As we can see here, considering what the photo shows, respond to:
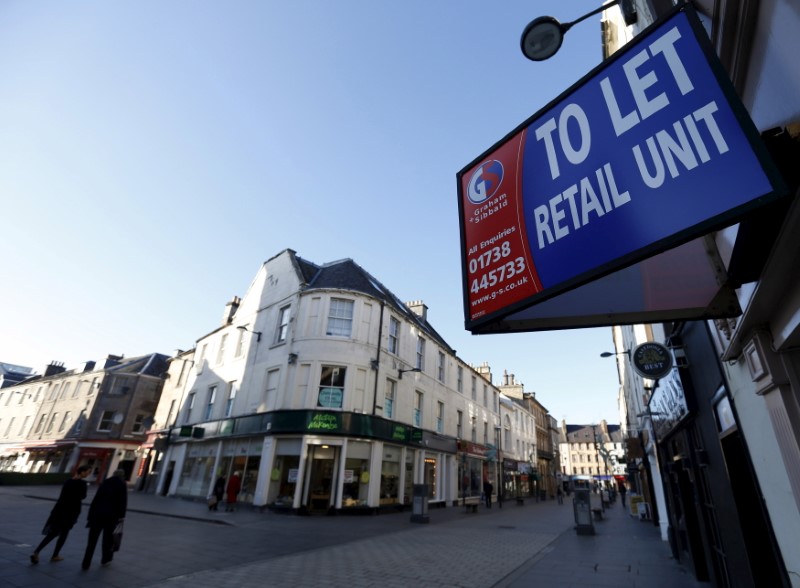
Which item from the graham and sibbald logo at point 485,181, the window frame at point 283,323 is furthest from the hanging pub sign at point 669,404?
the window frame at point 283,323

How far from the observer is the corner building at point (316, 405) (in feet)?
58.3

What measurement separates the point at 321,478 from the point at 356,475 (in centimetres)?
164

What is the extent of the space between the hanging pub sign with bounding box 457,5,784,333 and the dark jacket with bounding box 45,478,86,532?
840 cm

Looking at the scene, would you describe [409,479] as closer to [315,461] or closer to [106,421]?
[315,461]

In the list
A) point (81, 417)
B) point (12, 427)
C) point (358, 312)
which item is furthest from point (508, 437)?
point (12, 427)

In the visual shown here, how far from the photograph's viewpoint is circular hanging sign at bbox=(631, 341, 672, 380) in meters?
7.18

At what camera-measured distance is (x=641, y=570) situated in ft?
26.9

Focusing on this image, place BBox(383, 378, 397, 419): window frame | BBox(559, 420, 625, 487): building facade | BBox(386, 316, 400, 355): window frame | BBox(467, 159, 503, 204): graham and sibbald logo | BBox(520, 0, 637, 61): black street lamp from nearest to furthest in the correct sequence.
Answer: BBox(467, 159, 503, 204): graham and sibbald logo < BBox(520, 0, 637, 61): black street lamp < BBox(383, 378, 397, 419): window frame < BBox(386, 316, 400, 355): window frame < BBox(559, 420, 625, 487): building facade

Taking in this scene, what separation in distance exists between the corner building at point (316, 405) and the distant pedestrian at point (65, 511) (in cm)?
1055

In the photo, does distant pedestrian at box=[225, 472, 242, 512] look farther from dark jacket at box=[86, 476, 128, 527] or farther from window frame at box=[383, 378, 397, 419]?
dark jacket at box=[86, 476, 128, 527]

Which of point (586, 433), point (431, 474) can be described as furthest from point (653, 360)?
point (586, 433)

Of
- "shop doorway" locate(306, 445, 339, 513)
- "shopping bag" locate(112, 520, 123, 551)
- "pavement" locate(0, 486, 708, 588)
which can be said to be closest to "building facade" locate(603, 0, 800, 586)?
"pavement" locate(0, 486, 708, 588)

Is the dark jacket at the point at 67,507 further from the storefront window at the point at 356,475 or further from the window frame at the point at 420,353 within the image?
the window frame at the point at 420,353

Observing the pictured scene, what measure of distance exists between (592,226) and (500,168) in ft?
3.83
